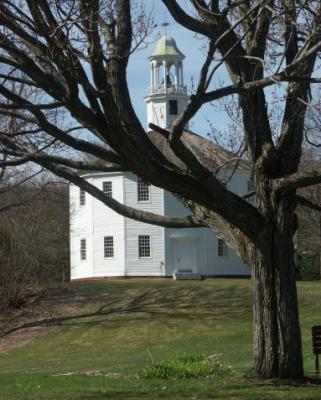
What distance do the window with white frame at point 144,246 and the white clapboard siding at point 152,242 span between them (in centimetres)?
21

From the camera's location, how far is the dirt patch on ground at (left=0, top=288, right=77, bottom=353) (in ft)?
99.7

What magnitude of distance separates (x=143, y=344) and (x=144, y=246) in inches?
813

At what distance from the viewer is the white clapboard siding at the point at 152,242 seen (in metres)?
47.5

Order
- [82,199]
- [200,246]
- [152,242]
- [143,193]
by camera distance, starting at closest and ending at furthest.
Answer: [152,242]
[200,246]
[143,193]
[82,199]

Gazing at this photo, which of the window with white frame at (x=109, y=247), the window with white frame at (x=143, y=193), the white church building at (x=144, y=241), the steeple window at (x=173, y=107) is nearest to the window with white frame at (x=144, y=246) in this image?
the white church building at (x=144, y=241)

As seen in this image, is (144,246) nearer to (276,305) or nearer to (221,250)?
(221,250)

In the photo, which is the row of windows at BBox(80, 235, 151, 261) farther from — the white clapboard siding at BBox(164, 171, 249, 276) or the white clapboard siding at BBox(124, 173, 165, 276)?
the white clapboard siding at BBox(164, 171, 249, 276)

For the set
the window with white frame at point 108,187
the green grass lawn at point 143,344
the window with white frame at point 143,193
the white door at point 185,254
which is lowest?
the green grass lawn at point 143,344

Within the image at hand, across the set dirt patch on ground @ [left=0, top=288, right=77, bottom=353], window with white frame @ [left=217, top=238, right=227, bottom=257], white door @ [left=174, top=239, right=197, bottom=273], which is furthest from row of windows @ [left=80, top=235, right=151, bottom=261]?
dirt patch on ground @ [left=0, top=288, right=77, bottom=353]

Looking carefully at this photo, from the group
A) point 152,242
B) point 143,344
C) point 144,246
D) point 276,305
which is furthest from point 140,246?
point 276,305

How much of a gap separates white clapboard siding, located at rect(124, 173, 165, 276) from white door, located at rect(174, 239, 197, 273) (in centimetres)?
98

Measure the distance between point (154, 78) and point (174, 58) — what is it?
238cm

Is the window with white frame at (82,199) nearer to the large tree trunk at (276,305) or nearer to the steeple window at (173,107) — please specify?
the steeple window at (173,107)

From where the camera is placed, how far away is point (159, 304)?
33.7 meters
